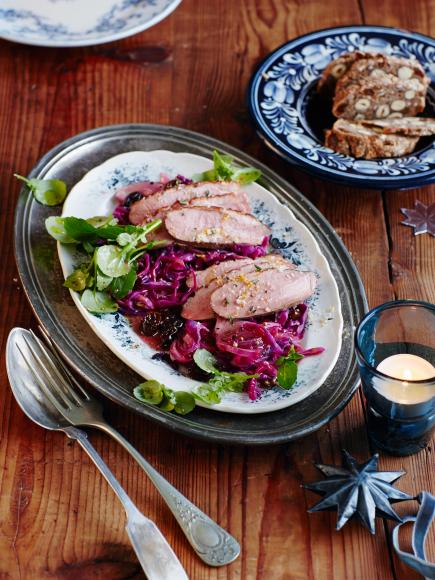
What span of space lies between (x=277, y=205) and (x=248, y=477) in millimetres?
1013

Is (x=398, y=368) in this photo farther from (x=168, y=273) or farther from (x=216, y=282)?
(x=168, y=273)

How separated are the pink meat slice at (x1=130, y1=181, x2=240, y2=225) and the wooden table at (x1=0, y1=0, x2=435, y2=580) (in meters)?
0.45

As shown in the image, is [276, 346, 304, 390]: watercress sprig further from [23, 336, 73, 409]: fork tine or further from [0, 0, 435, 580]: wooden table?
[23, 336, 73, 409]: fork tine

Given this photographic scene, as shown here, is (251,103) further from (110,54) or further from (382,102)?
(110,54)

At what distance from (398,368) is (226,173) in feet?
3.32

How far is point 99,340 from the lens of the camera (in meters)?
2.34

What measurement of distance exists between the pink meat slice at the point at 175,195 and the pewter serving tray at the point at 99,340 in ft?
0.63

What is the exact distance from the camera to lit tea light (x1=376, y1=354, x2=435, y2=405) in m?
1.97

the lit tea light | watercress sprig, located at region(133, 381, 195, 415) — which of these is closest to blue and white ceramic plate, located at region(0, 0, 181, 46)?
watercress sprig, located at region(133, 381, 195, 415)

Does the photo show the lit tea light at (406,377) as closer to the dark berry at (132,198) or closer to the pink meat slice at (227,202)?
the pink meat slice at (227,202)

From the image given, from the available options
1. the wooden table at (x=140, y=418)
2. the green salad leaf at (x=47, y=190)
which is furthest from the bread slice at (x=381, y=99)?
the green salad leaf at (x=47, y=190)

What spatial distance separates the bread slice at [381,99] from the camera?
3.05 meters

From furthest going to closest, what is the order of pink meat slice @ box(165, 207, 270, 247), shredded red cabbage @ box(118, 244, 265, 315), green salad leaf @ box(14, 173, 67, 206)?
green salad leaf @ box(14, 173, 67, 206) → pink meat slice @ box(165, 207, 270, 247) → shredded red cabbage @ box(118, 244, 265, 315)

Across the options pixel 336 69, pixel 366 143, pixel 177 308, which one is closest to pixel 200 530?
pixel 177 308
